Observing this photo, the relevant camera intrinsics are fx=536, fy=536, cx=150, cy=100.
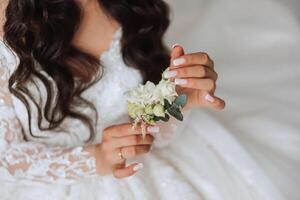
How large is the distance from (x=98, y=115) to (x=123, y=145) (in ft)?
0.90

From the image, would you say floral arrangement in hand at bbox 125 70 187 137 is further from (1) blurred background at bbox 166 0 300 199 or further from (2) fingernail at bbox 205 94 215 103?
(1) blurred background at bbox 166 0 300 199

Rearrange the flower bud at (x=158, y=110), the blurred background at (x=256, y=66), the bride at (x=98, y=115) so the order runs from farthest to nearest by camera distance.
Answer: the blurred background at (x=256, y=66)
the bride at (x=98, y=115)
the flower bud at (x=158, y=110)

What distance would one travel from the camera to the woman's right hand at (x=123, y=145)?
108 centimetres

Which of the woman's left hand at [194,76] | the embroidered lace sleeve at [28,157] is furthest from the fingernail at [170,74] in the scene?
the embroidered lace sleeve at [28,157]

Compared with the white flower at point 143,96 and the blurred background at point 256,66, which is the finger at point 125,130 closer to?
the white flower at point 143,96

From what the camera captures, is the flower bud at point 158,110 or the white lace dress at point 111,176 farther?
the white lace dress at point 111,176

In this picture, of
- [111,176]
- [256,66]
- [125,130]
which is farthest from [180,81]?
[256,66]

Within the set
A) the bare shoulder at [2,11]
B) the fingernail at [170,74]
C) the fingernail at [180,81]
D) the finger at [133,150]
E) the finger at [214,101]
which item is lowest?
the finger at [133,150]

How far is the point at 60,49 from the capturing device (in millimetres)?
1270

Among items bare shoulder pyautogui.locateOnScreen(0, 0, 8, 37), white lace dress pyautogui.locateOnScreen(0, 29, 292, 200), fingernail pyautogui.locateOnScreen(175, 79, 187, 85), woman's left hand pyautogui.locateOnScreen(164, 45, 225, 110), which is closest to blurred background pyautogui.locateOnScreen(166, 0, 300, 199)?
white lace dress pyautogui.locateOnScreen(0, 29, 292, 200)

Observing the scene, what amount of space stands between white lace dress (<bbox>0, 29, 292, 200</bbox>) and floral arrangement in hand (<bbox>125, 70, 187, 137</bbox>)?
20 cm

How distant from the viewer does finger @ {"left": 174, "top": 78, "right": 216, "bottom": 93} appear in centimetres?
107

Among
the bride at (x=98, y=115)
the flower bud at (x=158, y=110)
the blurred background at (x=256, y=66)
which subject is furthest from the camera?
the blurred background at (x=256, y=66)

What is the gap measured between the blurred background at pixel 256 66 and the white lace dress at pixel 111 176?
0.06m
